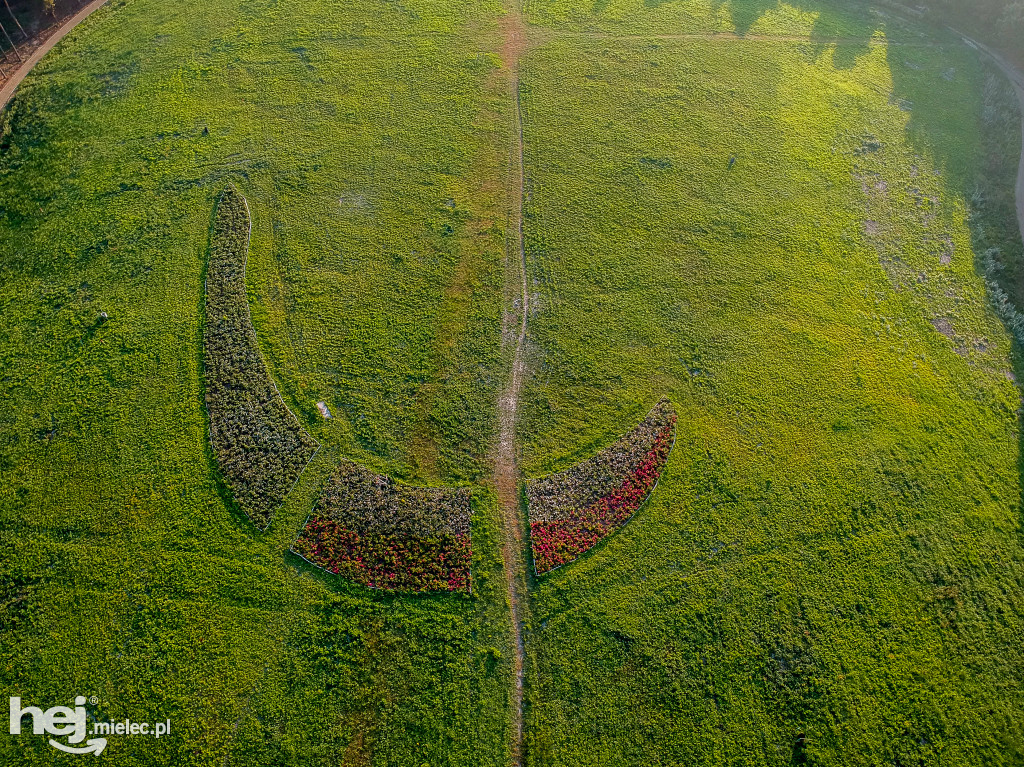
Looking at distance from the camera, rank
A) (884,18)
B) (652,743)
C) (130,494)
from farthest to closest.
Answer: (884,18) → (130,494) → (652,743)

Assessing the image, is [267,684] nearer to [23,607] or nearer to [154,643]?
[154,643]

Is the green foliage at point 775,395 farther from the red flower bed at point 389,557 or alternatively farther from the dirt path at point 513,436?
the red flower bed at point 389,557

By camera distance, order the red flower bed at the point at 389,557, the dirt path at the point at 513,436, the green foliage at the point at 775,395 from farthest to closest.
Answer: the red flower bed at the point at 389,557
the dirt path at the point at 513,436
the green foliage at the point at 775,395

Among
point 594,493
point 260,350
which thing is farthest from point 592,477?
point 260,350

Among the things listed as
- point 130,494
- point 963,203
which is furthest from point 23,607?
point 963,203

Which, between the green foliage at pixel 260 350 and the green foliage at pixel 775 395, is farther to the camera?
the green foliage at pixel 775 395

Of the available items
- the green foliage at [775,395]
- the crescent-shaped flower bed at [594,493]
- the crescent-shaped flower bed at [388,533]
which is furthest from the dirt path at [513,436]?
the crescent-shaped flower bed at [388,533]

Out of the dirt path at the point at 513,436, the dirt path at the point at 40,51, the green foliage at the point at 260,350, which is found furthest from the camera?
the dirt path at the point at 40,51
